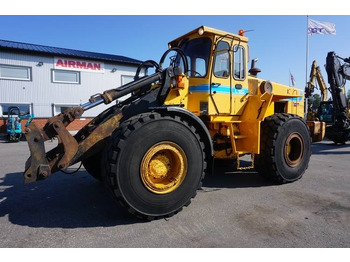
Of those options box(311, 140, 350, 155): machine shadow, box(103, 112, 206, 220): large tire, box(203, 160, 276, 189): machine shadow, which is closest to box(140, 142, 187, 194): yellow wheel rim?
box(103, 112, 206, 220): large tire

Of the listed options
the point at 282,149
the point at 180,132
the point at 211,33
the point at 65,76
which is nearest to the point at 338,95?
the point at 282,149

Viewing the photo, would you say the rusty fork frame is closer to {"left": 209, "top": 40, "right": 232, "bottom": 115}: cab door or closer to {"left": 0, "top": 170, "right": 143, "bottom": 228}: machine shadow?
{"left": 0, "top": 170, "right": 143, "bottom": 228}: machine shadow

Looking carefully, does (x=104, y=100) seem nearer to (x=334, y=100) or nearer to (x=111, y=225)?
(x=111, y=225)

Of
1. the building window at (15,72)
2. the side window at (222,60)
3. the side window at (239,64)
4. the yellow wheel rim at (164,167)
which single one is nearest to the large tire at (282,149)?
the side window at (239,64)

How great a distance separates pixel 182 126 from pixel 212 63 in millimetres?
1618

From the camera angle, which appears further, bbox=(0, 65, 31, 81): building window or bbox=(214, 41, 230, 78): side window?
bbox=(0, 65, 31, 81): building window

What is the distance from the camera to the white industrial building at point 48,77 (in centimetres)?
1802

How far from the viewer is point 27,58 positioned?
1847 cm

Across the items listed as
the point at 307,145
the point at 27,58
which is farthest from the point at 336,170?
the point at 27,58

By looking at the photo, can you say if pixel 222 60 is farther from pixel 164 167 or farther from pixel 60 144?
pixel 60 144

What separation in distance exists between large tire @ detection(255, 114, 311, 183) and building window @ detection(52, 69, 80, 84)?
727 inches

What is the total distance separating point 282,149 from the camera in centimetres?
529

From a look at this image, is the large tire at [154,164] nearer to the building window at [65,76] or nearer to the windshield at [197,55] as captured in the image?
the windshield at [197,55]

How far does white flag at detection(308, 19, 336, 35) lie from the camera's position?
20.8m
